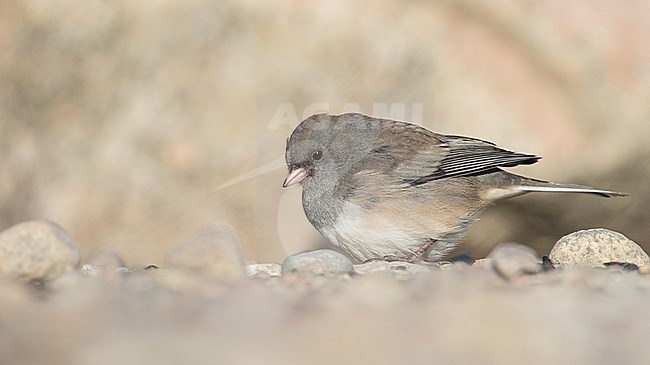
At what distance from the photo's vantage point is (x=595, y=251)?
3.47 metres

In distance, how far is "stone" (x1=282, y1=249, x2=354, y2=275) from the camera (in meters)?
3.22

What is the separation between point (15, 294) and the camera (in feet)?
7.01

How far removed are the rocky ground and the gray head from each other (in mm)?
1235

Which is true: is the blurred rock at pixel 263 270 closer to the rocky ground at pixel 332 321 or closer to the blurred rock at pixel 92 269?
the blurred rock at pixel 92 269

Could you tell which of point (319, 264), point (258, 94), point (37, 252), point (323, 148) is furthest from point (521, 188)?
point (37, 252)

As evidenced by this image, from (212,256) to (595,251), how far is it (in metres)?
1.41

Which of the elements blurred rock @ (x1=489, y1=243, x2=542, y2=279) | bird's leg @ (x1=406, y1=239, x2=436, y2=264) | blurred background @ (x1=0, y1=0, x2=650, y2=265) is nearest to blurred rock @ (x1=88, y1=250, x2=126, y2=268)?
blurred background @ (x1=0, y1=0, x2=650, y2=265)

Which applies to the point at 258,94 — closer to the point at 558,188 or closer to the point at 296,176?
the point at 296,176

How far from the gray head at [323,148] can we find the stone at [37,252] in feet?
3.58

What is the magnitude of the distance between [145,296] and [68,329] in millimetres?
355

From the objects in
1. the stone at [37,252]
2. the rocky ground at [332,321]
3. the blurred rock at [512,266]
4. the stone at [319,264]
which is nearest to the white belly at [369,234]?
the stone at [319,264]

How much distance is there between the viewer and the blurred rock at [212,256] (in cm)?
301

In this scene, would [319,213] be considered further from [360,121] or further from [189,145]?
[189,145]

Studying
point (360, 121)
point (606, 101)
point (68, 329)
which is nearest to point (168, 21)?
point (360, 121)
